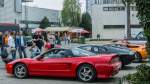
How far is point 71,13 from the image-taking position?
114m

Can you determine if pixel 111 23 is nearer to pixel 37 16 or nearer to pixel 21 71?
pixel 37 16

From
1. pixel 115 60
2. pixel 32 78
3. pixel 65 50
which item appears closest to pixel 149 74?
pixel 115 60

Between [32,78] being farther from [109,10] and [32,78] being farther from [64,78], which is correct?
[109,10]

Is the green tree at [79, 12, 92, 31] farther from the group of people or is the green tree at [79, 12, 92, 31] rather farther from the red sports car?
the red sports car

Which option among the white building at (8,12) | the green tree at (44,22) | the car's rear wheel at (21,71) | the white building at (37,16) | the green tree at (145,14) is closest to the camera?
the green tree at (145,14)

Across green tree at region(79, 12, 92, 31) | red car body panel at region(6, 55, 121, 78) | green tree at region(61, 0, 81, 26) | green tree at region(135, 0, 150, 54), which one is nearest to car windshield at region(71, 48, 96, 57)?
red car body panel at region(6, 55, 121, 78)

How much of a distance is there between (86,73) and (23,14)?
99.8 meters

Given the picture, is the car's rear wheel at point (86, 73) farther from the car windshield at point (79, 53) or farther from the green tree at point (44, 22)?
the green tree at point (44, 22)

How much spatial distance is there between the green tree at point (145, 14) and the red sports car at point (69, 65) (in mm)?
3399

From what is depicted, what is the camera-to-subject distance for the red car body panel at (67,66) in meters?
13.6

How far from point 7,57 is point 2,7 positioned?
79805mm

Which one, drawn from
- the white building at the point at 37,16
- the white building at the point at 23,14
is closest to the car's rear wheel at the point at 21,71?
the white building at the point at 23,14

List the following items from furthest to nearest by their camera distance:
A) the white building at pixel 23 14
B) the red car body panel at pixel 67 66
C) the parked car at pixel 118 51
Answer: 1. the white building at pixel 23 14
2. the parked car at pixel 118 51
3. the red car body panel at pixel 67 66

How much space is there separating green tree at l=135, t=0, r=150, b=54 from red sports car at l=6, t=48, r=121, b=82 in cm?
340
